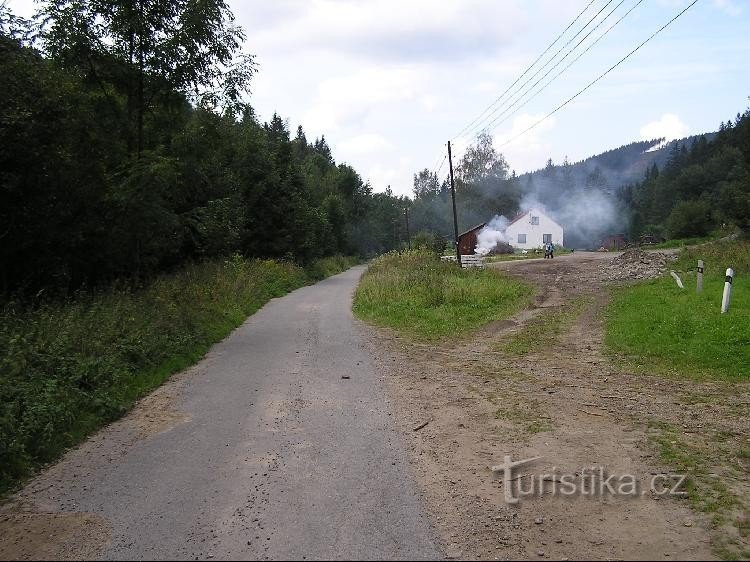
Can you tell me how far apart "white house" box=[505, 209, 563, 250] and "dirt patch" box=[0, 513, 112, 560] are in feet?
216

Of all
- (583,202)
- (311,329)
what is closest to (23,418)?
(311,329)

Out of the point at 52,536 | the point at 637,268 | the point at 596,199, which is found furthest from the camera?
the point at 596,199

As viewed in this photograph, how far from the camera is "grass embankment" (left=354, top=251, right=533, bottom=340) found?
510 inches

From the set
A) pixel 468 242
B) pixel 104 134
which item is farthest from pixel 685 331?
pixel 468 242

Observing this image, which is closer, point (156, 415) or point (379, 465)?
point (379, 465)

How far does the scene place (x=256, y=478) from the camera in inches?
185

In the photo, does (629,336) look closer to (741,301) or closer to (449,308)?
(741,301)

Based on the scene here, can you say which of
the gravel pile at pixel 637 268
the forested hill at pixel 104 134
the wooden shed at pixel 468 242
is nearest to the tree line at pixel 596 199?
the wooden shed at pixel 468 242

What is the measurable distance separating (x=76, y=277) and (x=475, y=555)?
42.7ft

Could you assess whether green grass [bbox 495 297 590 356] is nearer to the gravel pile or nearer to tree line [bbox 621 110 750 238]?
the gravel pile

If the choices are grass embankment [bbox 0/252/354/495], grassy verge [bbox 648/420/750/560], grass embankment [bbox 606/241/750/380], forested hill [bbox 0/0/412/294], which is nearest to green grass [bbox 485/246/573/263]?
grass embankment [bbox 606/241/750/380]

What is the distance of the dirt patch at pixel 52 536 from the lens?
3.78m

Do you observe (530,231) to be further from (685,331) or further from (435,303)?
(685,331)

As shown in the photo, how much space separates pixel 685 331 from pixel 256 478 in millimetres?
7818
